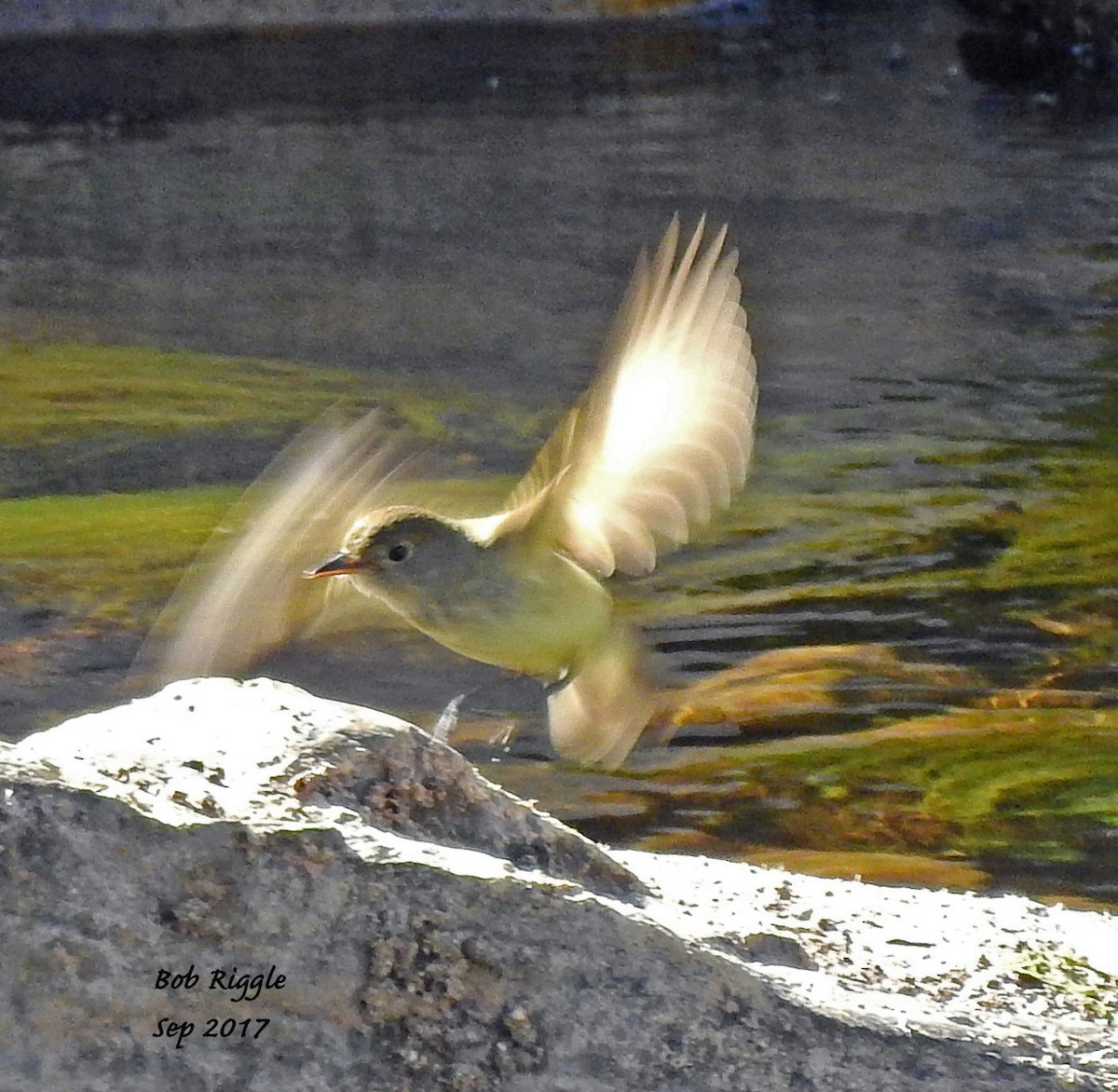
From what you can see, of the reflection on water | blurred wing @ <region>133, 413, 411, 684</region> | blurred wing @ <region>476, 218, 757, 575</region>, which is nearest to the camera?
blurred wing @ <region>476, 218, 757, 575</region>

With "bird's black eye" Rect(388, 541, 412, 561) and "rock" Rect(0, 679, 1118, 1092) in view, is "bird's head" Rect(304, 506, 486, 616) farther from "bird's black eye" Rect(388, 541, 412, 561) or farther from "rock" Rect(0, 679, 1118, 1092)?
"rock" Rect(0, 679, 1118, 1092)

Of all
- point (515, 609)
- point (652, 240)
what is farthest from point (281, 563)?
point (652, 240)

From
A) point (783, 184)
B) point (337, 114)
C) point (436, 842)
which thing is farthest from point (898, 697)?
point (337, 114)

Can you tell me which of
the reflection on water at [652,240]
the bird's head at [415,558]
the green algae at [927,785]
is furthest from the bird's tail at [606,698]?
the reflection on water at [652,240]

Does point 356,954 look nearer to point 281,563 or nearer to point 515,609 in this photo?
point 515,609

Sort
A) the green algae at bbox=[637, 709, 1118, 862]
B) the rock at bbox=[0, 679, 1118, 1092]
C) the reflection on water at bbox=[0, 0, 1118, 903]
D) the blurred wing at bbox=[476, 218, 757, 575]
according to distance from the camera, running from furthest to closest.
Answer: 1. the reflection on water at bbox=[0, 0, 1118, 903]
2. the green algae at bbox=[637, 709, 1118, 862]
3. the blurred wing at bbox=[476, 218, 757, 575]
4. the rock at bbox=[0, 679, 1118, 1092]

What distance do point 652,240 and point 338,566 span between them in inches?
303

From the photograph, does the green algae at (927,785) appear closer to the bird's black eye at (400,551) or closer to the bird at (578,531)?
the bird at (578,531)

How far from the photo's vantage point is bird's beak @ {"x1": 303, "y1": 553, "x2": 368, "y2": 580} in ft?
10.7

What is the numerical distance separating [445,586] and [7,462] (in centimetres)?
456

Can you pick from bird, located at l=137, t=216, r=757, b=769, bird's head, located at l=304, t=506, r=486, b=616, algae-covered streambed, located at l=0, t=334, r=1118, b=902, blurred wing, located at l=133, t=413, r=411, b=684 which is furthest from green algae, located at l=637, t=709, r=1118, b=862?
bird's head, located at l=304, t=506, r=486, b=616

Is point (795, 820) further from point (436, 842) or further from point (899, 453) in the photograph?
point (899, 453)

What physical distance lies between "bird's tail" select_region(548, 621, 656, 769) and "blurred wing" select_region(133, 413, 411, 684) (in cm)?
47

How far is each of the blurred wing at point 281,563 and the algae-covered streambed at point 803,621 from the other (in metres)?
1.43
